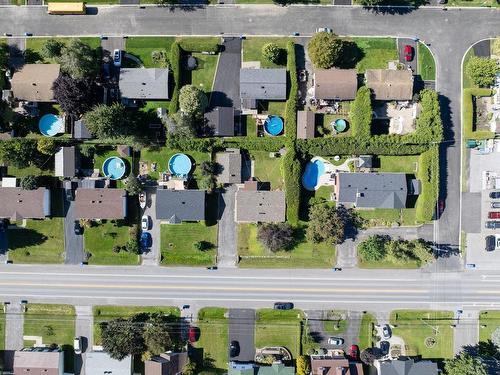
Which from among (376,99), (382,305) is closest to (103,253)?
(382,305)

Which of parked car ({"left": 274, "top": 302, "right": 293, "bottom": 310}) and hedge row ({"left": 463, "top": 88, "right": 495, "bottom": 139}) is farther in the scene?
parked car ({"left": 274, "top": 302, "right": 293, "bottom": 310})

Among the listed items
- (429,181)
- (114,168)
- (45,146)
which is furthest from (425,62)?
(45,146)

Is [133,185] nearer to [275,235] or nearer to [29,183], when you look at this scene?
[29,183]

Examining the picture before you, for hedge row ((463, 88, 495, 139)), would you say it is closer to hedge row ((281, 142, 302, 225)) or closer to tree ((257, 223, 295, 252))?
hedge row ((281, 142, 302, 225))

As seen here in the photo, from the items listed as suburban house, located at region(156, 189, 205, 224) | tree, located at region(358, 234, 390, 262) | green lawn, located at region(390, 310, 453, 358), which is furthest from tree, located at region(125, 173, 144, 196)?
green lawn, located at region(390, 310, 453, 358)

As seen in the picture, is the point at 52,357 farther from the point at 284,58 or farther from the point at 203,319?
the point at 284,58
